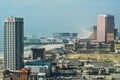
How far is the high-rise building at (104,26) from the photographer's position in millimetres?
55253

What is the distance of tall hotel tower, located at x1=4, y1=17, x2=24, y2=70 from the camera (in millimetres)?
31656

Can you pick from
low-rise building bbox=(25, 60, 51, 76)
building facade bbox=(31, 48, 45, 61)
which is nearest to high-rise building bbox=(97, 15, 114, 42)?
building facade bbox=(31, 48, 45, 61)

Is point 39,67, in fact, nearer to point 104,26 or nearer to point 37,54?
point 37,54

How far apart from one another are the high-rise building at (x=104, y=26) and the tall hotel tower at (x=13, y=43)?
2248cm

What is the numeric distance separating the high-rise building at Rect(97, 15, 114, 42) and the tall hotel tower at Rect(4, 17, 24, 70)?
73.8 feet

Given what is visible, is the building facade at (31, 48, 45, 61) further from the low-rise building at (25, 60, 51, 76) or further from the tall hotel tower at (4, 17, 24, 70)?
the low-rise building at (25, 60, 51, 76)

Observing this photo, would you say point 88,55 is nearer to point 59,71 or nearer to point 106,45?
point 106,45

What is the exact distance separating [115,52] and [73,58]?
16.1 ft

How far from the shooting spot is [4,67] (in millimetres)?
31656

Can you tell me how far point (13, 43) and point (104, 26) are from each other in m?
25.9

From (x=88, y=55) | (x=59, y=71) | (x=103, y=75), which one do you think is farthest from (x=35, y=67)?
(x=88, y=55)

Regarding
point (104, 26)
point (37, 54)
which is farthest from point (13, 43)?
point (104, 26)

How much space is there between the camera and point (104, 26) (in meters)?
57.1

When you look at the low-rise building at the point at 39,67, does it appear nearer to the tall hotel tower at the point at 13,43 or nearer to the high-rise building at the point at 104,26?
the tall hotel tower at the point at 13,43
